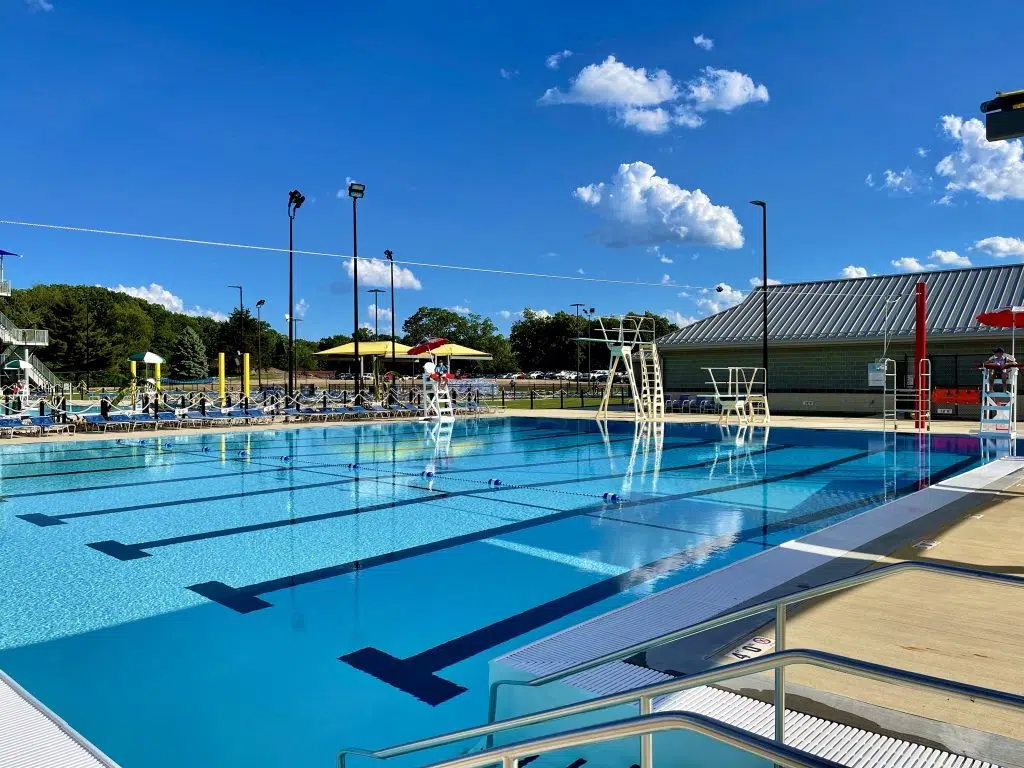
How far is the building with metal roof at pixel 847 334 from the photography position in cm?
2403

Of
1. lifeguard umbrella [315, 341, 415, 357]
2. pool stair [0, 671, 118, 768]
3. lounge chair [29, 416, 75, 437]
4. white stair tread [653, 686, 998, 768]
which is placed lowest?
pool stair [0, 671, 118, 768]

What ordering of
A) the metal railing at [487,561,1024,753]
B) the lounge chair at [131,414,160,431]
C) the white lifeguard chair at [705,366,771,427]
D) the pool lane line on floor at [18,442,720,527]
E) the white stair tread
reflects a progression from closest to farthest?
the metal railing at [487,561,1024,753], the white stair tread, the pool lane line on floor at [18,442,720,527], the lounge chair at [131,414,160,431], the white lifeguard chair at [705,366,771,427]

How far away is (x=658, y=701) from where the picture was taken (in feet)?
9.56

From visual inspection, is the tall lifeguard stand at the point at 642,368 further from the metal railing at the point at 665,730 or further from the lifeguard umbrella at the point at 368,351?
the metal railing at the point at 665,730

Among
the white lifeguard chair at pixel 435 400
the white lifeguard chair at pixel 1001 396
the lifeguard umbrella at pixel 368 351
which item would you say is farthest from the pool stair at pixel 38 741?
the lifeguard umbrella at pixel 368 351

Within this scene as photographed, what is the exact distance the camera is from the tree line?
189ft

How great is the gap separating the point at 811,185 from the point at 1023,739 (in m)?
27.8

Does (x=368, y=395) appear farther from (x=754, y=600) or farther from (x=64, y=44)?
(x=754, y=600)

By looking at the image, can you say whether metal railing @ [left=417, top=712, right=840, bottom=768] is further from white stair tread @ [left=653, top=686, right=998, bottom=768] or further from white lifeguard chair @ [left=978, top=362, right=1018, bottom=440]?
white lifeguard chair @ [left=978, top=362, right=1018, bottom=440]

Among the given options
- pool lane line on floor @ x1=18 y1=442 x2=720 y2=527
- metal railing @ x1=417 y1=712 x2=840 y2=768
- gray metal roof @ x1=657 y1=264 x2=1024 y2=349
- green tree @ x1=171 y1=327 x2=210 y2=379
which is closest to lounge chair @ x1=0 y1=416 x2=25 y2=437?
pool lane line on floor @ x1=18 y1=442 x2=720 y2=527

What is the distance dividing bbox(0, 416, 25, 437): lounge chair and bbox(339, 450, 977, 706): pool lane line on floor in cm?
1755

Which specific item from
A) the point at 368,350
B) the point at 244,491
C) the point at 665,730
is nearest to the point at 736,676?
the point at 665,730

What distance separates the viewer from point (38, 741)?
3.06 m

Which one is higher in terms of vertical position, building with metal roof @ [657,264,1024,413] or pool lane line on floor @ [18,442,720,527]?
building with metal roof @ [657,264,1024,413]
